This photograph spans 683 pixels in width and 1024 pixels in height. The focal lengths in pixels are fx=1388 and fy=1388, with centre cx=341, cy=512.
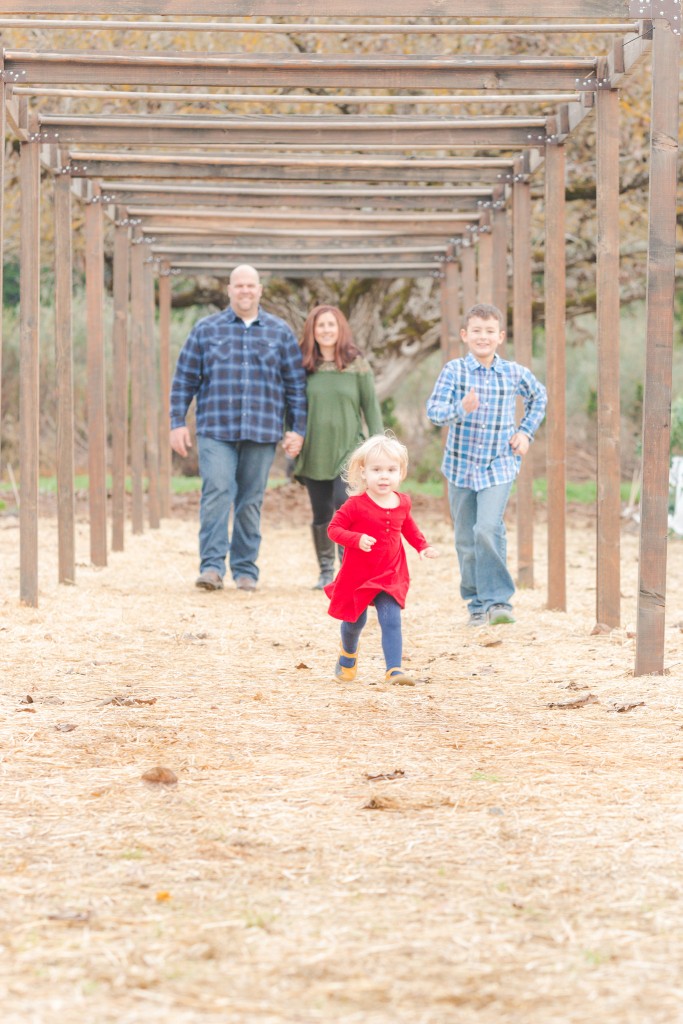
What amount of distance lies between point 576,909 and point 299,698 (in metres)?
2.73

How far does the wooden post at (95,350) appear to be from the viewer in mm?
10484

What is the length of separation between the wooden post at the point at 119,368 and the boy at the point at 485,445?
195 inches

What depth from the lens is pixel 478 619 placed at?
793cm

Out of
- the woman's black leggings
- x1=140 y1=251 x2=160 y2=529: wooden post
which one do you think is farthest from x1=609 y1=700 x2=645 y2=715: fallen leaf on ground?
x1=140 y1=251 x2=160 y2=529: wooden post

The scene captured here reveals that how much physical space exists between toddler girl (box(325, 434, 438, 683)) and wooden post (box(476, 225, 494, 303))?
19.9ft

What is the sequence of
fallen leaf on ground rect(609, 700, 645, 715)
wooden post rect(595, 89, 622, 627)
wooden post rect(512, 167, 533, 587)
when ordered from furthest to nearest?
wooden post rect(512, 167, 533, 587), wooden post rect(595, 89, 622, 627), fallen leaf on ground rect(609, 700, 645, 715)

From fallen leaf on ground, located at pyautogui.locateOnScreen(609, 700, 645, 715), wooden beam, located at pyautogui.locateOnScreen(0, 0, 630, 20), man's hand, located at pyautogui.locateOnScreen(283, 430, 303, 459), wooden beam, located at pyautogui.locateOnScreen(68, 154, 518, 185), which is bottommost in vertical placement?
fallen leaf on ground, located at pyautogui.locateOnScreen(609, 700, 645, 715)

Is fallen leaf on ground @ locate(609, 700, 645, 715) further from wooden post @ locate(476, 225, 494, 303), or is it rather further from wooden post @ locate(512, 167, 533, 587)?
wooden post @ locate(476, 225, 494, 303)

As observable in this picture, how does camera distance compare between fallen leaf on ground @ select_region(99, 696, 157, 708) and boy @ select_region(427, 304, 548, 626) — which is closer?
fallen leaf on ground @ select_region(99, 696, 157, 708)

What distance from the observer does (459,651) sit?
7.07 meters

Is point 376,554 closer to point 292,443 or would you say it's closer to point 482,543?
point 482,543

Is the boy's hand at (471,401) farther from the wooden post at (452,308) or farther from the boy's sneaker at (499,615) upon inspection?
the wooden post at (452,308)

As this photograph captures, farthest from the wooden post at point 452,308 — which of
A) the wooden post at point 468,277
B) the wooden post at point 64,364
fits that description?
the wooden post at point 64,364

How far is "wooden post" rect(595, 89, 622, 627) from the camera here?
7324mm
